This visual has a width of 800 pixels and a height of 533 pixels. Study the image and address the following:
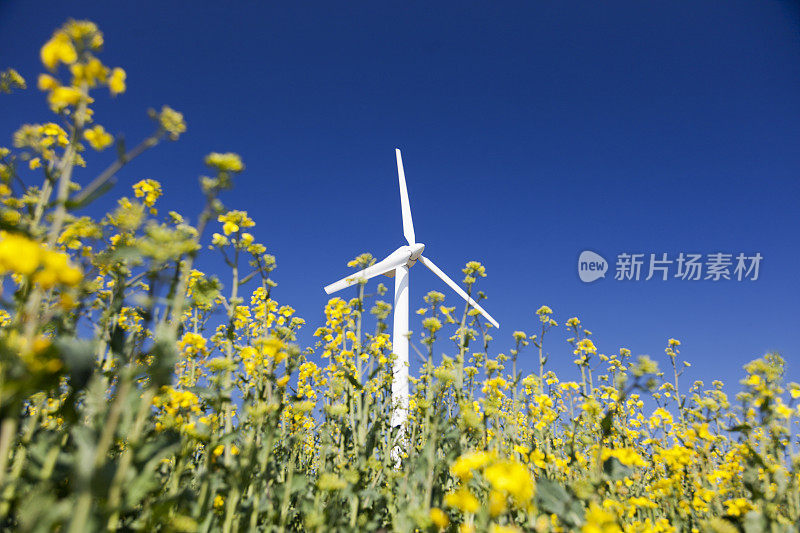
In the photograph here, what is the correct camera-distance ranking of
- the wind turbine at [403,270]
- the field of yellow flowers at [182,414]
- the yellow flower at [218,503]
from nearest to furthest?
1. the field of yellow flowers at [182,414]
2. the yellow flower at [218,503]
3. the wind turbine at [403,270]

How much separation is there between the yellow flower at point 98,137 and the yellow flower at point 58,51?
32 cm

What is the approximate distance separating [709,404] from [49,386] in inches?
257

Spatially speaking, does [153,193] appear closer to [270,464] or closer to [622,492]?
[270,464]

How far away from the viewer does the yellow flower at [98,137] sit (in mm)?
2018

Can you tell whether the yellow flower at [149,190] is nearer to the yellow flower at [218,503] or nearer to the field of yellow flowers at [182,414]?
the field of yellow flowers at [182,414]

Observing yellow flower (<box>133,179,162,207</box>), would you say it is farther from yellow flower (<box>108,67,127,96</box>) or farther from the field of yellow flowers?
yellow flower (<box>108,67,127,96</box>)

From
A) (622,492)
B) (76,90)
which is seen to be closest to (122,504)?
(76,90)

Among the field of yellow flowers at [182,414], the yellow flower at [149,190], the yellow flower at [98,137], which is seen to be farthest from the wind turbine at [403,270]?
the yellow flower at [98,137]

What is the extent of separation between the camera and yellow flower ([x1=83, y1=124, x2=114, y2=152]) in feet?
6.62

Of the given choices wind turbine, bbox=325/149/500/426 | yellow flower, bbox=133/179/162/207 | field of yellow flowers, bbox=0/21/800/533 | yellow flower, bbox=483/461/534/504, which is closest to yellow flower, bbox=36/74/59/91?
field of yellow flowers, bbox=0/21/800/533

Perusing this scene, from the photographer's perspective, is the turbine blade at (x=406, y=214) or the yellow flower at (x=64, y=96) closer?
the yellow flower at (x=64, y=96)

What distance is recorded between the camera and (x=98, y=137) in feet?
6.77

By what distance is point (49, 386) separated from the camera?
158 cm

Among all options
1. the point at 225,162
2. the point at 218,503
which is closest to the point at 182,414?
the point at 218,503
